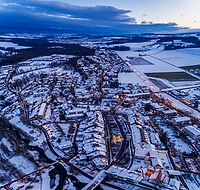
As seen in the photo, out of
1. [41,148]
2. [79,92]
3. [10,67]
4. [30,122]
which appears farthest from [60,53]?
[41,148]

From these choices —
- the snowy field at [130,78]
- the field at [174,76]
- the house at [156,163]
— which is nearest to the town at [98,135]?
the house at [156,163]

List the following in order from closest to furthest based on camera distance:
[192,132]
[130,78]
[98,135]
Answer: [98,135] < [192,132] < [130,78]

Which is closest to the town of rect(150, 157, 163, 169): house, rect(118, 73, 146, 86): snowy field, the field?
rect(150, 157, 163, 169): house

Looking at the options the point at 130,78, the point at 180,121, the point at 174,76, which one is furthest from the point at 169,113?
the point at 174,76

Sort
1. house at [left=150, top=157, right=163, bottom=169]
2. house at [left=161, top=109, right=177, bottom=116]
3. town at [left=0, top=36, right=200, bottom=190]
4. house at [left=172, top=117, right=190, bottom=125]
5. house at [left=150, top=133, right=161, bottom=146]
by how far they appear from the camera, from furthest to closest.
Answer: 1. house at [left=161, top=109, right=177, bottom=116]
2. house at [left=172, top=117, right=190, bottom=125]
3. house at [left=150, top=133, right=161, bottom=146]
4. house at [left=150, top=157, right=163, bottom=169]
5. town at [left=0, top=36, right=200, bottom=190]

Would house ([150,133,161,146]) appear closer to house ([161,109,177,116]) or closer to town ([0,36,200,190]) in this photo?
town ([0,36,200,190])

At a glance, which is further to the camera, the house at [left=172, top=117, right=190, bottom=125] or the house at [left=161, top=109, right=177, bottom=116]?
the house at [left=161, top=109, right=177, bottom=116]

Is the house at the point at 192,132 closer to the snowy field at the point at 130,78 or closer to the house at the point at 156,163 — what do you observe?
the house at the point at 156,163

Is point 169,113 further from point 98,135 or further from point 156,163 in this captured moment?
point 156,163

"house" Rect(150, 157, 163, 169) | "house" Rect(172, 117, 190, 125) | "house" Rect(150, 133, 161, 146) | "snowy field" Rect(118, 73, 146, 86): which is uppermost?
"snowy field" Rect(118, 73, 146, 86)
